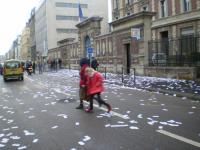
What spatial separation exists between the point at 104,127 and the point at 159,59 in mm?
17243

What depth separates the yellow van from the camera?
32594mm

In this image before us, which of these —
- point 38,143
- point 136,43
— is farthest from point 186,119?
point 136,43

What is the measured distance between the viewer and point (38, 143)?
7.32m

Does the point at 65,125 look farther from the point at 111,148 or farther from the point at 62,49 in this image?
the point at 62,49

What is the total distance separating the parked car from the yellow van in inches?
510

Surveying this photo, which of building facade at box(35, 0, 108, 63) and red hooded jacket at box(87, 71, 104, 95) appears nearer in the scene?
red hooded jacket at box(87, 71, 104, 95)

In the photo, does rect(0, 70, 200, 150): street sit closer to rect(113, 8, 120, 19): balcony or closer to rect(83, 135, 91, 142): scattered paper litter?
rect(83, 135, 91, 142): scattered paper litter

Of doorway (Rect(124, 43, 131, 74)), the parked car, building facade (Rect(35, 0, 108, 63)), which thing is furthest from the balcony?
the parked car

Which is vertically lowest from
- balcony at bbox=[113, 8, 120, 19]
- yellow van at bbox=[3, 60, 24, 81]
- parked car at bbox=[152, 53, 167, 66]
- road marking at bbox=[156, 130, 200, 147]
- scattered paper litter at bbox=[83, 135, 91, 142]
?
scattered paper litter at bbox=[83, 135, 91, 142]

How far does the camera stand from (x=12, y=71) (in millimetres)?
32688

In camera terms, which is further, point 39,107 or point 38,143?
point 39,107

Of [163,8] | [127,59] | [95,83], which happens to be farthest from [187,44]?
[163,8]

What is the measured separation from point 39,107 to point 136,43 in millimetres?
16660

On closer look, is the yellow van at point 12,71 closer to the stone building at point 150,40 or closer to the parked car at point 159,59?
the stone building at point 150,40
